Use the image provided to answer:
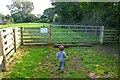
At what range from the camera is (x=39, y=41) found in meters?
10.3

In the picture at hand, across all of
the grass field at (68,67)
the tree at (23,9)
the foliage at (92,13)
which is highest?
the tree at (23,9)

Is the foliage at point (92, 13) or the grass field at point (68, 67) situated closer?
the grass field at point (68, 67)

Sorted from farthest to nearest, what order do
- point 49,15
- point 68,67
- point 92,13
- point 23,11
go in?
point 23,11, point 49,15, point 92,13, point 68,67

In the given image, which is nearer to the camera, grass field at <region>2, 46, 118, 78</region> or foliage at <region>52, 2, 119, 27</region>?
grass field at <region>2, 46, 118, 78</region>

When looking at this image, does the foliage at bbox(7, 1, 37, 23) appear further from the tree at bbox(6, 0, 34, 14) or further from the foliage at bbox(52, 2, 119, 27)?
the foliage at bbox(52, 2, 119, 27)

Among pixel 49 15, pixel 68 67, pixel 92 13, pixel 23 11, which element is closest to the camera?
pixel 68 67

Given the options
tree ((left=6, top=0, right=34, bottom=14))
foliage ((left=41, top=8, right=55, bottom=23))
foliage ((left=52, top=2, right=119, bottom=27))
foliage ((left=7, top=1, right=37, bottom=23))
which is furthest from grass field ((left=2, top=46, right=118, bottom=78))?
tree ((left=6, top=0, right=34, bottom=14))

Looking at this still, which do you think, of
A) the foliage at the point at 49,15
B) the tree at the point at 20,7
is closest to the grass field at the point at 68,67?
the foliage at the point at 49,15

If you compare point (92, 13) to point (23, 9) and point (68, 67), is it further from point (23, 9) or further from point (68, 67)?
point (23, 9)

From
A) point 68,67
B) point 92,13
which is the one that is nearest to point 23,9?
point 92,13

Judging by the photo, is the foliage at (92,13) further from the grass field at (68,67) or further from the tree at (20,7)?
the tree at (20,7)

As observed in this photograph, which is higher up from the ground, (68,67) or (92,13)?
(92,13)

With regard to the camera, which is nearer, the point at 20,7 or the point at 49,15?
the point at 49,15

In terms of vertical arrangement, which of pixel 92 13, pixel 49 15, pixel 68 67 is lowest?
pixel 68 67
